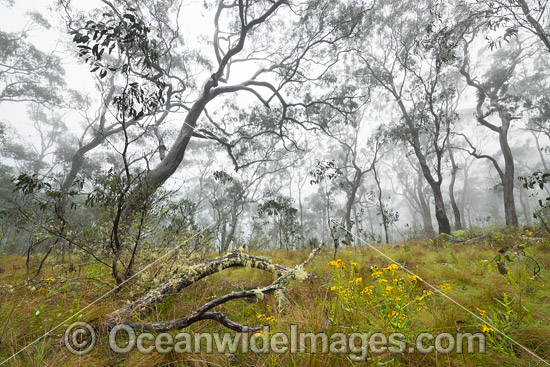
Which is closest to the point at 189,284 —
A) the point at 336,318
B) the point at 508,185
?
the point at 336,318

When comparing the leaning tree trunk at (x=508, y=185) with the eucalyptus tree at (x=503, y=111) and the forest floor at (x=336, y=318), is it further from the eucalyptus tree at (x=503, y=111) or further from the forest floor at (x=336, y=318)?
the forest floor at (x=336, y=318)

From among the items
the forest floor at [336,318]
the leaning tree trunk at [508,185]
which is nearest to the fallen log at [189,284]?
the forest floor at [336,318]

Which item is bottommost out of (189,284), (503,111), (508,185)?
(189,284)

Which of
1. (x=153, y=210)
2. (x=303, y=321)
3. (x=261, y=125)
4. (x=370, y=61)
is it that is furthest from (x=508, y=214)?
(x=153, y=210)

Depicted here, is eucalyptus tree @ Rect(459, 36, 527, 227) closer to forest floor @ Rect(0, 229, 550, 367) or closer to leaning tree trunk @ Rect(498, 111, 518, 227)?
leaning tree trunk @ Rect(498, 111, 518, 227)

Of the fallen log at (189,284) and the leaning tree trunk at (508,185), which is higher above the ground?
the leaning tree trunk at (508,185)

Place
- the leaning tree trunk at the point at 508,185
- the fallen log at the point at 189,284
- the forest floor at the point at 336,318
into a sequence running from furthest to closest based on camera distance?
the leaning tree trunk at the point at 508,185
the fallen log at the point at 189,284
the forest floor at the point at 336,318

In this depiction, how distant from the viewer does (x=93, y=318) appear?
1833mm

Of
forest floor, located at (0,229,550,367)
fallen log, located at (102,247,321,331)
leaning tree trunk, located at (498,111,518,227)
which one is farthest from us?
leaning tree trunk, located at (498,111,518,227)

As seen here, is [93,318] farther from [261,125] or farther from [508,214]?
[508,214]

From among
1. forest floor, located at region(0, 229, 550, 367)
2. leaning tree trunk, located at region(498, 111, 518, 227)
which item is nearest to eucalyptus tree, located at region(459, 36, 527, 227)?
leaning tree trunk, located at region(498, 111, 518, 227)

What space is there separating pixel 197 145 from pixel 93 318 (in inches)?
969

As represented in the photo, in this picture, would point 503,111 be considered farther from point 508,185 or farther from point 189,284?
point 189,284

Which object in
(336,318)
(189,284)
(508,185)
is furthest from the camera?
(508,185)
